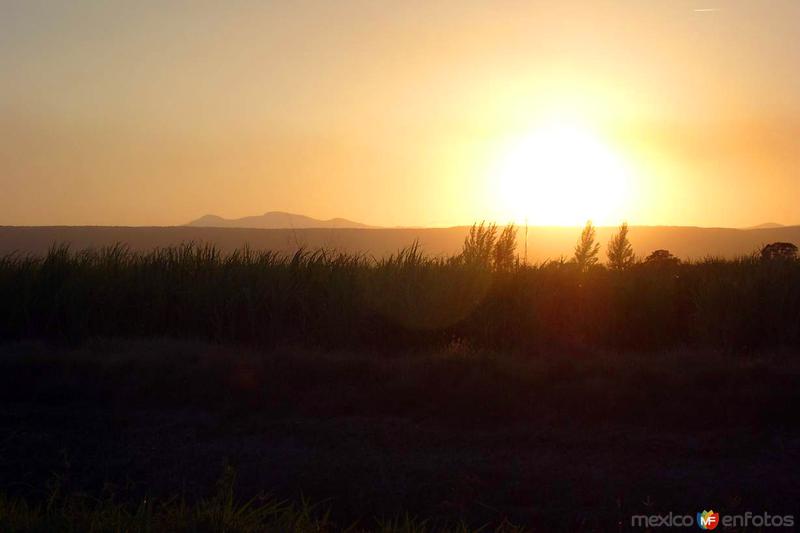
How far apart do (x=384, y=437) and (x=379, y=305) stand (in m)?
6.40

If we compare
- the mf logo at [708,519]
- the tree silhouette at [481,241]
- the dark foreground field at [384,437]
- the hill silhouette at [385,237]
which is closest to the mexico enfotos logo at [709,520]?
the mf logo at [708,519]

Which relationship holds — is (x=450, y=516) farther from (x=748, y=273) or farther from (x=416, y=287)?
(x=748, y=273)

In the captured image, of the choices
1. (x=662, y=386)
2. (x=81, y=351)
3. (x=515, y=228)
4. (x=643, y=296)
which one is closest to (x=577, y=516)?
(x=662, y=386)

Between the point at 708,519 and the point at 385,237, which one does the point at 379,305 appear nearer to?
the point at 708,519

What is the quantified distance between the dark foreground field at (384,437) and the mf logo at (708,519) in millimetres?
188

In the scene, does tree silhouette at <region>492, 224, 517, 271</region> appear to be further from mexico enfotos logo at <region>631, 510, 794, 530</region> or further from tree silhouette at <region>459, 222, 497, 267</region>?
mexico enfotos logo at <region>631, 510, 794, 530</region>

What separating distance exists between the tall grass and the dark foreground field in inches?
59.2

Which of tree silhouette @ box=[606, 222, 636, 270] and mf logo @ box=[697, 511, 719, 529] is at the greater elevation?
tree silhouette @ box=[606, 222, 636, 270]

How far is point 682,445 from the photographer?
29.5ft

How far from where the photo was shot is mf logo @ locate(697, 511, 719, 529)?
6.61 m

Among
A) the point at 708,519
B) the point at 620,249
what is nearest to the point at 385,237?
the point at 620,249

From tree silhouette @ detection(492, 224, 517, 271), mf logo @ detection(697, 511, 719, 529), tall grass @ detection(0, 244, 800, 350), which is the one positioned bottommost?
mf logo @ detection(697, 511, 719, 529)

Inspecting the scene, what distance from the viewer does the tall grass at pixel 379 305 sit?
15.4 metres

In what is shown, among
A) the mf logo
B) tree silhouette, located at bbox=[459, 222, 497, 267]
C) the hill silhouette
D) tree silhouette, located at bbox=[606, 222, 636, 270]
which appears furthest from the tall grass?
the hill silhouette
